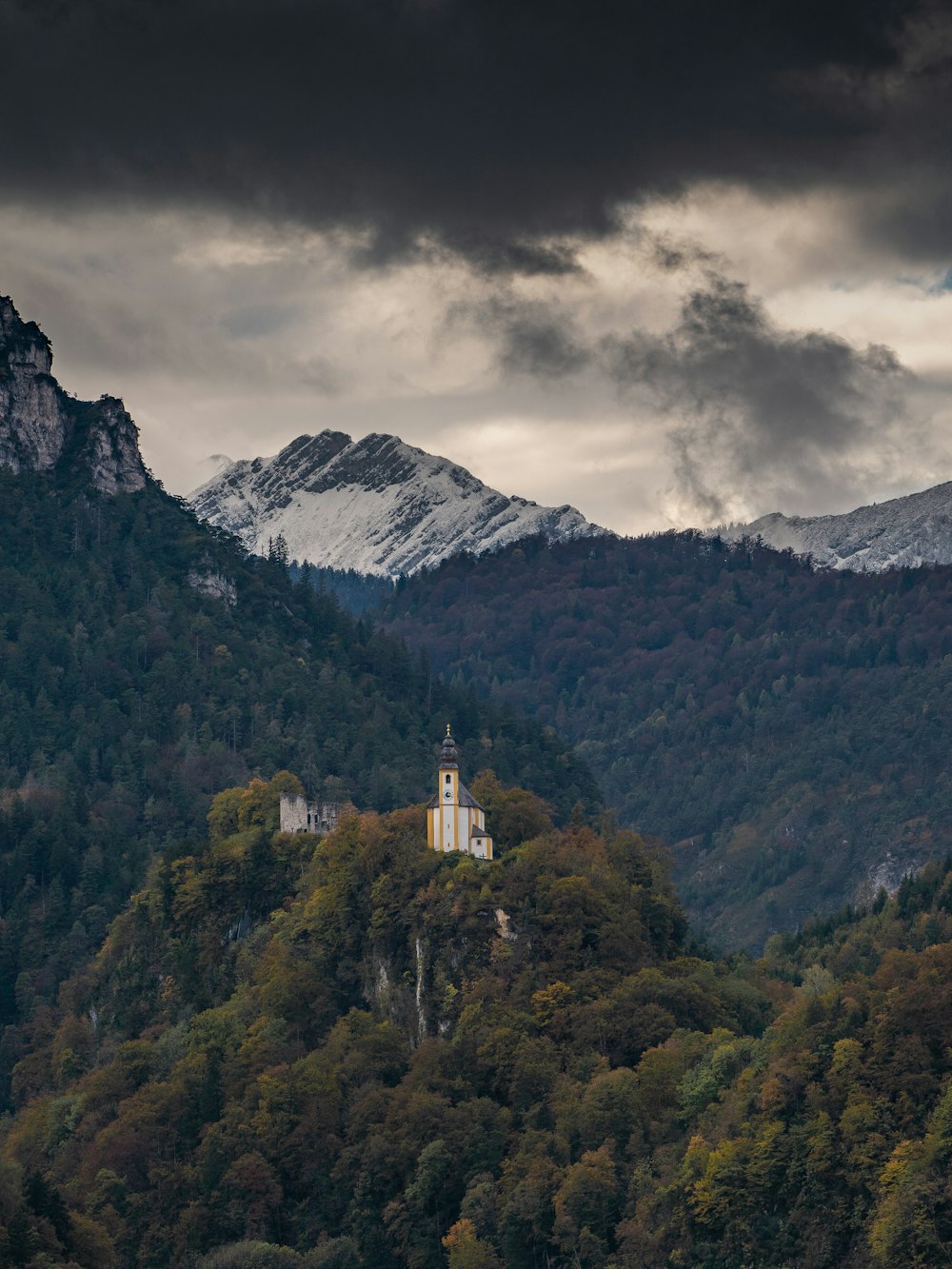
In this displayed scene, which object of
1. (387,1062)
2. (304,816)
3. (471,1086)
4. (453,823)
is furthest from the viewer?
(304,816)

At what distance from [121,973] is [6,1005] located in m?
23.9

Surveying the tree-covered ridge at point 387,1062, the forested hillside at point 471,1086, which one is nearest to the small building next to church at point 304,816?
the forested hillside at point 471,1086

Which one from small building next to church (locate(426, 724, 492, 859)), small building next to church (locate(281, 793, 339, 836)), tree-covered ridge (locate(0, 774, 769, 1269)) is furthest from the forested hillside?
small building next to church (locate(281, 793, 339, 836))

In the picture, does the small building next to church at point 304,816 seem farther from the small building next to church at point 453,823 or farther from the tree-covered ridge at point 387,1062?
the small building next to church at point 453,823

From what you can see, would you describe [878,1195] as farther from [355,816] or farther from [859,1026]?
[355,816]

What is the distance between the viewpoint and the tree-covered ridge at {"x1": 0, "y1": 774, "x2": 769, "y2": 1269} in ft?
434

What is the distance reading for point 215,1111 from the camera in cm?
14575

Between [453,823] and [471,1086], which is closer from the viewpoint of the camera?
[471,1086]

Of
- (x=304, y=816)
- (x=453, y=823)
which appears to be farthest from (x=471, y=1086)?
(x=304, y=816)

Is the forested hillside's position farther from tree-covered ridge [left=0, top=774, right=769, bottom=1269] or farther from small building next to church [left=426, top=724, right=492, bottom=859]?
small building next to church [left=426, top=724, right=492, bottom=859]

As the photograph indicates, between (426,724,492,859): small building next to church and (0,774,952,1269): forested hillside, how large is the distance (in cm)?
148

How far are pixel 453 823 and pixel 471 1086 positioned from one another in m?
19.8

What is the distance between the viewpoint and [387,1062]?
143625 mm

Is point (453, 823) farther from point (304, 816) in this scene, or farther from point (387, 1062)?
point (304, 816)
